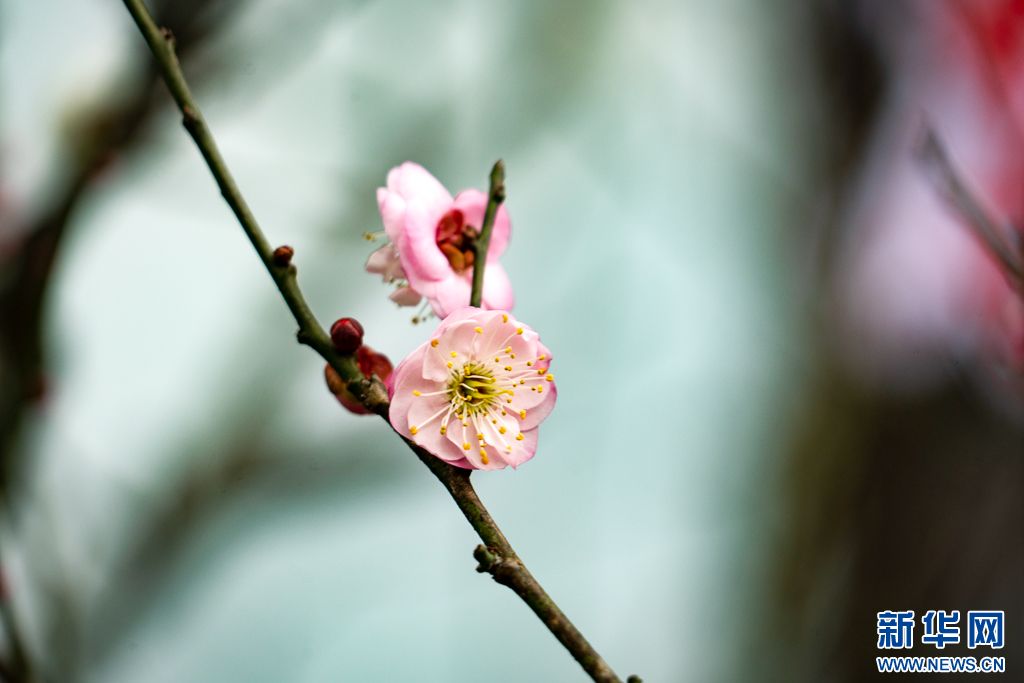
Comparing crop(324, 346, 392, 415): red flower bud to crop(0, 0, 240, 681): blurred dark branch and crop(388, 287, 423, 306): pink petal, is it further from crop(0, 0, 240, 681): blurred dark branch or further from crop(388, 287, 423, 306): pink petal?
crop(0, 0, 240, 681): blurred dark branch

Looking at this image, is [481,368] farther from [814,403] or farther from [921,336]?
[814,403]

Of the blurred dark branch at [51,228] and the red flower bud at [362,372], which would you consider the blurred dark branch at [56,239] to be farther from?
the red flower bud at [362,372]

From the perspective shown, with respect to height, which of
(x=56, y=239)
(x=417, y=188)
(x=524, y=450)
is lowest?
(x=524, y=450)

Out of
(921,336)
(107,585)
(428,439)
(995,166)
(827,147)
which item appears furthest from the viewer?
(827,147)

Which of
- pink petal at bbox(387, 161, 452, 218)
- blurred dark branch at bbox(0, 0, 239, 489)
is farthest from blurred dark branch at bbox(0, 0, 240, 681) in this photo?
pink petal at bbox(387, 161, 452, 218)

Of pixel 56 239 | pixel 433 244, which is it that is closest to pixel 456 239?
pixel 433 244

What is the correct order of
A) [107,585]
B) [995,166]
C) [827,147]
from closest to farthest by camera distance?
[107,585]
[995,166]
[827,147]

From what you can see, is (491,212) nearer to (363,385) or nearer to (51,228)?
(363,385)

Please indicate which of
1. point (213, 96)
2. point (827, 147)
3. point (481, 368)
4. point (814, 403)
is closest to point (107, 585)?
point (213, 96)
